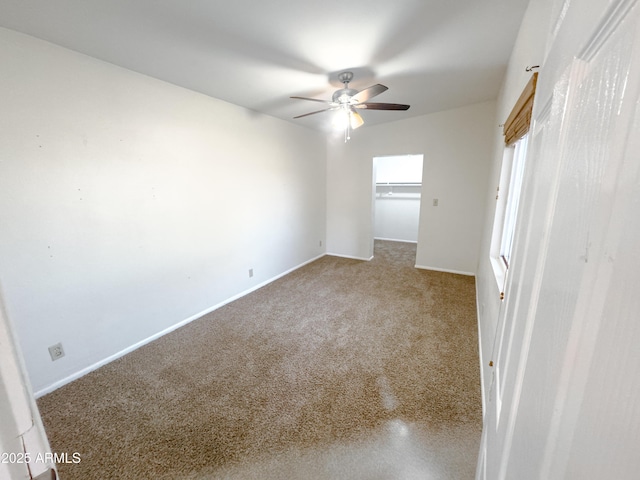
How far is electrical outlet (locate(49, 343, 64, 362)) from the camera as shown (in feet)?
5.94

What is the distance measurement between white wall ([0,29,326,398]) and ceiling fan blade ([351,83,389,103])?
1456 mm

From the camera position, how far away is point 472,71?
2.31 metres

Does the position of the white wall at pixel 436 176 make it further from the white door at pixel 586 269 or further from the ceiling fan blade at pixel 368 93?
the white door at pixel 586 269

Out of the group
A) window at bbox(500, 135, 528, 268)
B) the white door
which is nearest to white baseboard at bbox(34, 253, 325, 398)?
the white door

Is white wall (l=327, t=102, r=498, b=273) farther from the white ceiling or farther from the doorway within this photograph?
the doorway

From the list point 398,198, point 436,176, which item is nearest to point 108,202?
point 436,176

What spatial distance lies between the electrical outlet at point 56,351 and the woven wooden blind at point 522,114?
3230 mm

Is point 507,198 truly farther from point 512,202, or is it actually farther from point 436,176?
point 436,176

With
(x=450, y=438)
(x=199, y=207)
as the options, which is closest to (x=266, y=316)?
(x=199, y=207)

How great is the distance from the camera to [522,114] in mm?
1362

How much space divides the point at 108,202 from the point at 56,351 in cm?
114

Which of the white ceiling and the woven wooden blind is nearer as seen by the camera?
the woven wooden blind

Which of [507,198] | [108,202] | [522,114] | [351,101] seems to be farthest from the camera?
[351,101]

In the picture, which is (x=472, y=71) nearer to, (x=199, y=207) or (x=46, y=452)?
(x=199, y=207)
